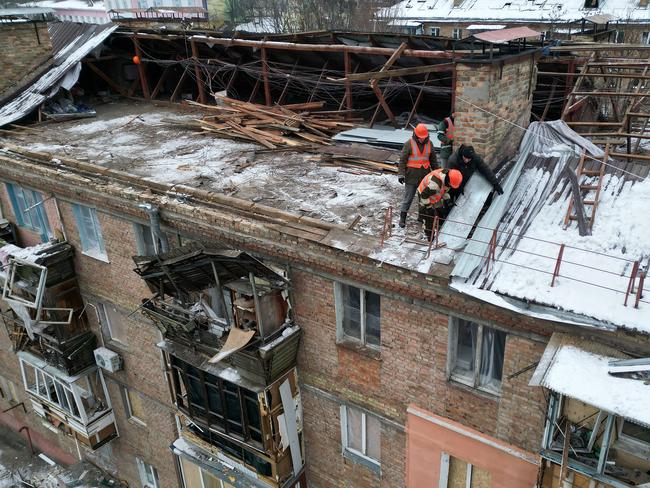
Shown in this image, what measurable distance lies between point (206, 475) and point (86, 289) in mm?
6026

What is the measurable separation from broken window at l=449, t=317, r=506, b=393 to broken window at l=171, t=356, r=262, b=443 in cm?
414

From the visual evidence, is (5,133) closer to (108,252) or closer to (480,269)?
(108,252)

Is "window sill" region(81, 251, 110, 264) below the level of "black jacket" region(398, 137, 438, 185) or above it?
below

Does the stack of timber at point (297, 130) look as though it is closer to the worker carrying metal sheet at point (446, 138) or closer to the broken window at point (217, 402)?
the worker carrying metal sheet at point (446, 138)

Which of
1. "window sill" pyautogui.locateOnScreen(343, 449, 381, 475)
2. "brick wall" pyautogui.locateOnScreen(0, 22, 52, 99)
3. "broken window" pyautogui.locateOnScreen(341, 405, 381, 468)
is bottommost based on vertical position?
"window sill" pyautogui.locateOnScreen(343, 449, 381, 475)

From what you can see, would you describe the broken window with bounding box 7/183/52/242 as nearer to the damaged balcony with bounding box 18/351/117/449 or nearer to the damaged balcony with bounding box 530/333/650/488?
the damaged balcony with bounding box 18/351/117/449

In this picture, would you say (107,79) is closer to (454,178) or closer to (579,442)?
(454,178)

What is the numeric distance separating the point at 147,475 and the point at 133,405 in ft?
9.73

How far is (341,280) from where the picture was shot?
941cm

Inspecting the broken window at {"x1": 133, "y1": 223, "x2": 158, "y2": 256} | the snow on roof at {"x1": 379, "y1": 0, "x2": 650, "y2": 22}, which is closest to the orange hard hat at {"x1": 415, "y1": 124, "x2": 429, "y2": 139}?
the broken window at {"x1": 133, "y1": 223, "x2": 158, "y2": 256}

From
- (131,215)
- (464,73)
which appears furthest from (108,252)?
(464,73)

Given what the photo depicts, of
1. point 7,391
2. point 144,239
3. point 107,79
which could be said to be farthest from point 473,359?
point 7,391

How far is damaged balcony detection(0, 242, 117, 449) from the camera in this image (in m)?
14.0

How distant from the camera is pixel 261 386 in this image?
10.5 m
